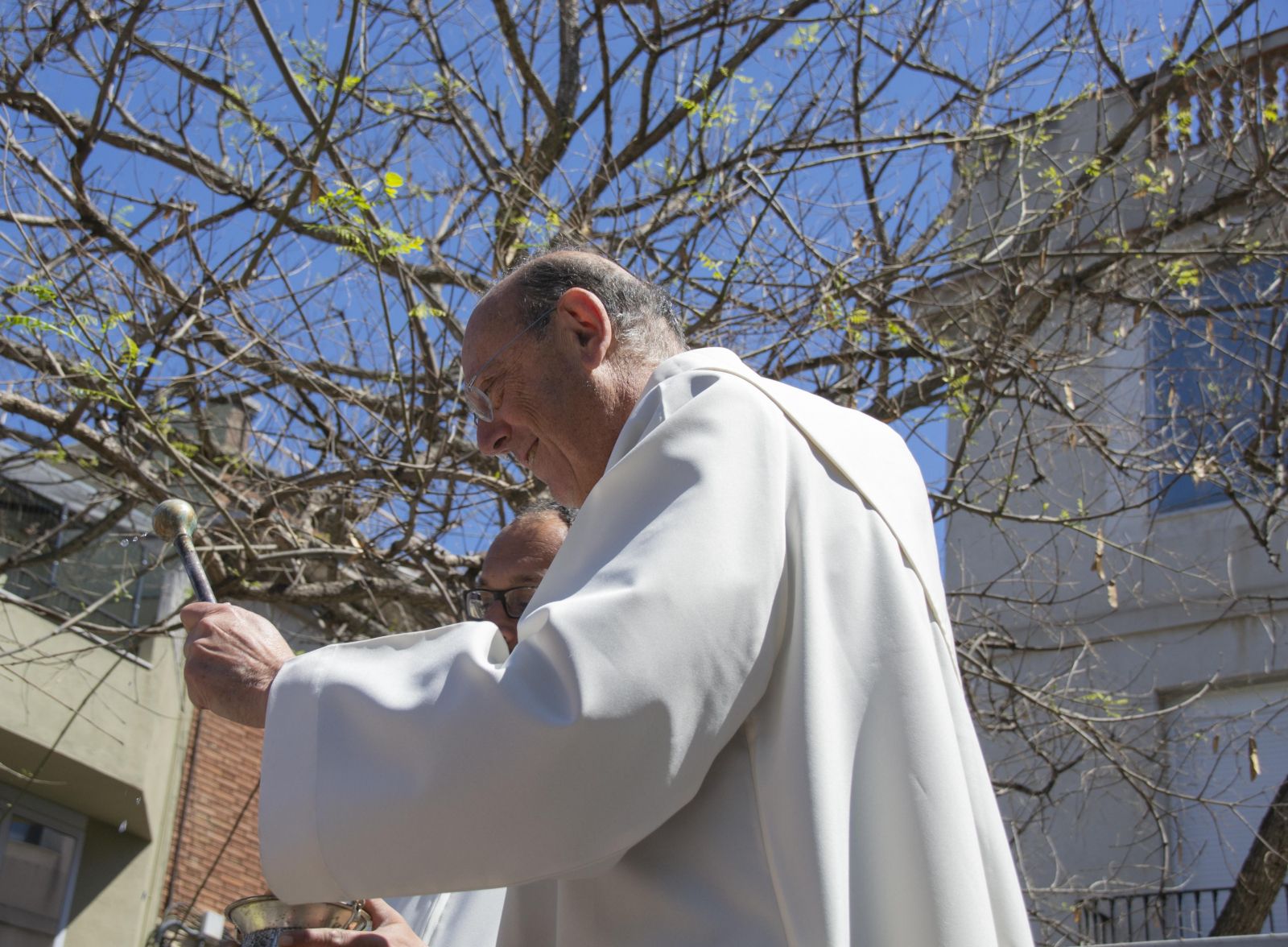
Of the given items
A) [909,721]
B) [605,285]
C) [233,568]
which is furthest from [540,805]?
[233,568]

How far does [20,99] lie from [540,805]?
6.18 m

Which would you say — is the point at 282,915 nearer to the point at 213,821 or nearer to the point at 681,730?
the point at 681,730

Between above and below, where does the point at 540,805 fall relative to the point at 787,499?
below

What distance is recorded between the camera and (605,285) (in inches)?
98.0

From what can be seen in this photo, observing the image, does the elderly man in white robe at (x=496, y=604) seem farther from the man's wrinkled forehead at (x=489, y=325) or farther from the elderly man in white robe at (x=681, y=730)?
the elderly man in white robe at (x=681, y=730)

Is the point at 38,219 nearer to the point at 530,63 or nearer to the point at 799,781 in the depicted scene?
the point at 530,63

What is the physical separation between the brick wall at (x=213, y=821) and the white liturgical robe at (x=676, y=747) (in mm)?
10825

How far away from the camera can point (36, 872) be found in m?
11.3

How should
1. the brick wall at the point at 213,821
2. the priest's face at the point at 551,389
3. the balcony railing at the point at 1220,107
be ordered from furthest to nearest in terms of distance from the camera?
the brick wall at the point at 213,821
the balcony railing at the point at 1220,107
the priest's face at the point at 551,389

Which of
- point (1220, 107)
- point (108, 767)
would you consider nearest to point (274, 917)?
point (1220, 107)

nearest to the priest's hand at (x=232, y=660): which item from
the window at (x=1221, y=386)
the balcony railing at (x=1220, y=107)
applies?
the window at (x=1221, y=386)

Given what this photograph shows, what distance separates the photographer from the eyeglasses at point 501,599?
3.87 metres

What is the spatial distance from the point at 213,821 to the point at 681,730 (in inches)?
459

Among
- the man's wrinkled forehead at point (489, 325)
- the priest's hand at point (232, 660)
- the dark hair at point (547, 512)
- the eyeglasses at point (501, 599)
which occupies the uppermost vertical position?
the dark hair at point (547, 512)
